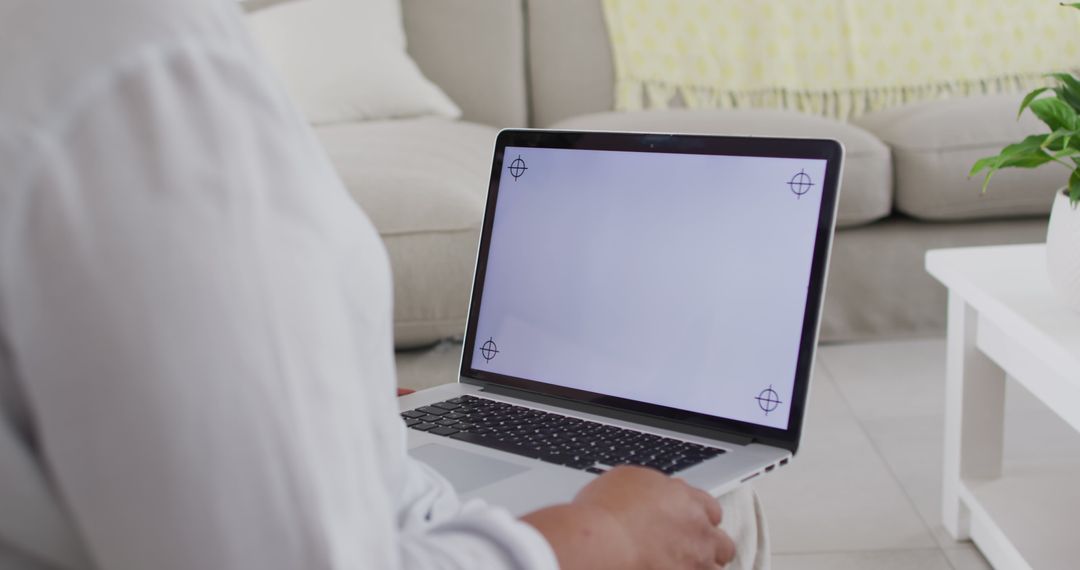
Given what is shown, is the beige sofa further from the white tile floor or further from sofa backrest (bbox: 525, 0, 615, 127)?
sofa backrest (bbox: 525, 0, 615, 127)

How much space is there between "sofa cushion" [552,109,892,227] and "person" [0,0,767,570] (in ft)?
6.36

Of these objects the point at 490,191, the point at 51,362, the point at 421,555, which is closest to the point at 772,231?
the point at 490,191

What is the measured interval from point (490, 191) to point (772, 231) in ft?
0.91

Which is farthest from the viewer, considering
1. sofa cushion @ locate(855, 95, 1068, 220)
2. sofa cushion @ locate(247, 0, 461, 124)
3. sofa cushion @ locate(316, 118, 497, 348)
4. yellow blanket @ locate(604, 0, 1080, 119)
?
yellow blanket @ locate(604, 0, 1080, 119)

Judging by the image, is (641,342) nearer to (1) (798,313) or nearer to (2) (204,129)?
(1) (798,313)

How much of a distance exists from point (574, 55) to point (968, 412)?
68.4 inches

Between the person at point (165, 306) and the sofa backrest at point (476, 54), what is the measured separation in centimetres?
251

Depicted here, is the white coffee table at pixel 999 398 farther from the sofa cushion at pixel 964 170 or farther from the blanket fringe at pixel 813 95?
the blanket fringe at pixel 813 95

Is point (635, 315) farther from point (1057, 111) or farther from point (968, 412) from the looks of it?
point (968, 412)

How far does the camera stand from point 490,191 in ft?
3.17

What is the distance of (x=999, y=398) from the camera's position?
1.40 metres

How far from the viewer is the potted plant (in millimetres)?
1129

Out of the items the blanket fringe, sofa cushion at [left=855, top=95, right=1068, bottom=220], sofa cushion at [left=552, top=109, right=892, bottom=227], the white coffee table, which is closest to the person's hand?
the white coffee table

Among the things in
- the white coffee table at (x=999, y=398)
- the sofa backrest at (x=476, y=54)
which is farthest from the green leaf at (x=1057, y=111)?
the sofa backrest at (x=476, y=54)
